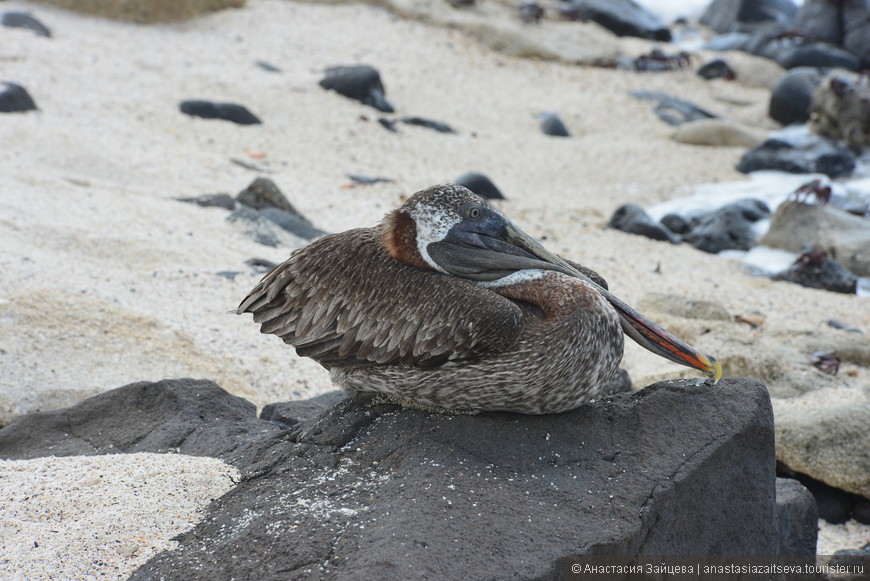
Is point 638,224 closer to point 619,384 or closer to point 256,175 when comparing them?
point 256,175

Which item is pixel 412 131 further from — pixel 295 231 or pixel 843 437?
pixel 843 437

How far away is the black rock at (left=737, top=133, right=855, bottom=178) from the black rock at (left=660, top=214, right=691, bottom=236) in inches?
96.9

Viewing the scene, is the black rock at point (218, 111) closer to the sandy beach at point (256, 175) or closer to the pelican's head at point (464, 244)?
the sandy beach at point (256, 175)

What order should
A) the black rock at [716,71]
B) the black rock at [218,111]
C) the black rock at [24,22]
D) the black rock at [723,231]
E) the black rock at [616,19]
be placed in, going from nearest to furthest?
the black rock at [723,231] → the black rock at [218,111] → the black rock at [24,22] → the black rock at [716,71] → the black rock at [616,19]

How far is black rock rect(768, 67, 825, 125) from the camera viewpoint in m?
14.2

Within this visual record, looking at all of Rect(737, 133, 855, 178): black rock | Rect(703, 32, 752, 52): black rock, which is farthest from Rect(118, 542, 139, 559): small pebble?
Rect(703, 32, 752, 52): black rock

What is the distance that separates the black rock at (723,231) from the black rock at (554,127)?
125 inches

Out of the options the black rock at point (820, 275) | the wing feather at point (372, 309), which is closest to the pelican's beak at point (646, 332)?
the wing feather at point (372, 309)

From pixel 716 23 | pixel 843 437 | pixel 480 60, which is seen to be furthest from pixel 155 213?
pixel 716 23

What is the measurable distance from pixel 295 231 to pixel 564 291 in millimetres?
4610

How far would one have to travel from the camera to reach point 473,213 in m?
3.72

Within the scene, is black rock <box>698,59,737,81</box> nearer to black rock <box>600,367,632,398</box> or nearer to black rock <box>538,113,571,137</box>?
black rock <box>538,113,571,137</box>

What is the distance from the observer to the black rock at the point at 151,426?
3.93 meters

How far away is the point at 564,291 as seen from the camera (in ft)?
12.0
